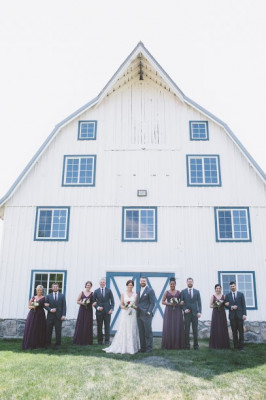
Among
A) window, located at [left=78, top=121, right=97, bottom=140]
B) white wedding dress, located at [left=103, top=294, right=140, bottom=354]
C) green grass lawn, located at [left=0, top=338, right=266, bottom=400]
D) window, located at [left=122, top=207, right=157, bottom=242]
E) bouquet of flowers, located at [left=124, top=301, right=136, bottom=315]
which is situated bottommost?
green grass lawn, located at [left=0, top=338, right=266, bottom=400]

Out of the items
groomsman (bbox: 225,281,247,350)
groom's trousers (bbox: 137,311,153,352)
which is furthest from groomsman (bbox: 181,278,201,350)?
groom's trousers (bbox: 137,311,153,352)

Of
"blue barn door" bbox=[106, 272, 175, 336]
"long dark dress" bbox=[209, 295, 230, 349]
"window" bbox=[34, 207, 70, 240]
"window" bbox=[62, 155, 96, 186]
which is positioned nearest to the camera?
"long dark dress" bbox=[209, 295, 230, 349]

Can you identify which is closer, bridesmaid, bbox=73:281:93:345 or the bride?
the bride

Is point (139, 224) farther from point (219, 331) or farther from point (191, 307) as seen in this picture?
point (219, 331)

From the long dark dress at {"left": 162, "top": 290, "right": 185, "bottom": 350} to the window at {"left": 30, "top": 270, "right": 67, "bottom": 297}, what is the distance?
5.00 metres

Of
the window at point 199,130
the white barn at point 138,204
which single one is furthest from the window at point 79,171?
the window at point 199,130

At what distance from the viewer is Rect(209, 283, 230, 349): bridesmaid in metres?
10.6

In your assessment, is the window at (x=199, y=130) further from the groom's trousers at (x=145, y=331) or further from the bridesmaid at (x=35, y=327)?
the bridesmaid at (x=35, y=327)

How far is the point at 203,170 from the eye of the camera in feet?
49.8

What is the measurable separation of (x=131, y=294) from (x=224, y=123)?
9.12 m

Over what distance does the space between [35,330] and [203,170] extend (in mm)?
9153

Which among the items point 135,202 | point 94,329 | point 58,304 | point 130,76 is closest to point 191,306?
point 58,304

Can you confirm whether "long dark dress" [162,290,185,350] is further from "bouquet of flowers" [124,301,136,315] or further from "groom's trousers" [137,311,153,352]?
"bouquet of flowers" [124,301,136,315]

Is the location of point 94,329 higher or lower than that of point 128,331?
lower
